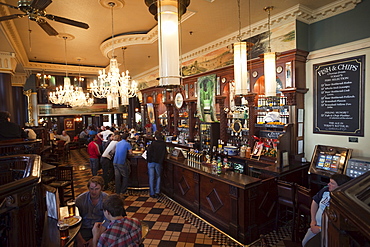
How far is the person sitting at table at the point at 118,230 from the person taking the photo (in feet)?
6.31

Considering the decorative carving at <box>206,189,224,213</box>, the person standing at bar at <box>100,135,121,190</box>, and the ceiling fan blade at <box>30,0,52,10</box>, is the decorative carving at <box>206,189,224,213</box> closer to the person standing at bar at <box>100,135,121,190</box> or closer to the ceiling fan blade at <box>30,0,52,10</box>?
the person standing at bar at <box>100,135,121,190</box>

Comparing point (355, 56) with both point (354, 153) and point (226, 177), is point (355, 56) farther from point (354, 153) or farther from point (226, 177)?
point (226, 177)

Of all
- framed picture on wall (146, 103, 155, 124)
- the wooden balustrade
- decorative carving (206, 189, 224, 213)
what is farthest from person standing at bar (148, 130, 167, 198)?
framed picture on wall (146, 103, 155, 124)

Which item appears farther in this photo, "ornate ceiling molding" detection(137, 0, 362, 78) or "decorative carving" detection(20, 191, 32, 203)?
"ornate ceiling molding" detection(137, 0, 362, 78)

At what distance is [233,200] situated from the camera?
3.69m

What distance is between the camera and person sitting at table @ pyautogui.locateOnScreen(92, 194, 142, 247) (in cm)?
192

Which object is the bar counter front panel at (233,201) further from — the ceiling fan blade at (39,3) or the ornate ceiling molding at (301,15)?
the ceiling fan blade at (39,3)

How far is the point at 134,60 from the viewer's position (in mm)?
9211

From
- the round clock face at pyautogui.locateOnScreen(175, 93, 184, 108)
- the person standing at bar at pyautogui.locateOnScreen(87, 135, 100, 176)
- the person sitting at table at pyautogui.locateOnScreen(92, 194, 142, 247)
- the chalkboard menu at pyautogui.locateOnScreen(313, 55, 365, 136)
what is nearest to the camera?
the person sitting at table at pyautogui.locateOnScreen(92, 194, 142, 247)

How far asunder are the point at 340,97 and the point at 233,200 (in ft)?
10.5

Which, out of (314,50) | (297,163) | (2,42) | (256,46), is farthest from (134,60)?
(297,163)

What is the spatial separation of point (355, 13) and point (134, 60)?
24.5ft

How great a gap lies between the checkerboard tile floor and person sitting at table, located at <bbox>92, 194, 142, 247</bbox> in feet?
→ 5.91

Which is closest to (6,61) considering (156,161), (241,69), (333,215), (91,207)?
(156,161)
